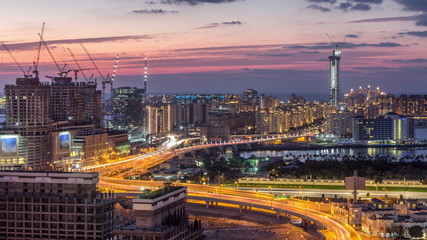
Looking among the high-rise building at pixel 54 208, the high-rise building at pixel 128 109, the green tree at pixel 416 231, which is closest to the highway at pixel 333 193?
the green tree at pixel 416 231

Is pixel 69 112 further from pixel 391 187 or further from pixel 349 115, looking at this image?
pixel 349 115

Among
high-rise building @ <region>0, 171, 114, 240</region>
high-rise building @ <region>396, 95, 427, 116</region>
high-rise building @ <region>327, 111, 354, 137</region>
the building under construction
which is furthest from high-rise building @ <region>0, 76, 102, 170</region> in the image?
high-rise building @ <region>396, 95, 427, 116</region>

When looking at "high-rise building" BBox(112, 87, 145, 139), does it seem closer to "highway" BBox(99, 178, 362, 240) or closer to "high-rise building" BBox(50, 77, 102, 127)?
"high-rise building" BBox(50, 77, 102, 127)

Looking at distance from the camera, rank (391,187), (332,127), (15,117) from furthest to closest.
Result: (332,127)
(15,117)
(391,187)

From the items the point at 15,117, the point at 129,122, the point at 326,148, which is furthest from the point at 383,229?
the point at 129,122

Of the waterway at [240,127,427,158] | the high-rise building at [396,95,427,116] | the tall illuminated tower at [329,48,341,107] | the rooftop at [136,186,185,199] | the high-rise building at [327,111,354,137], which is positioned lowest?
the waterway at [240,127,427,158]

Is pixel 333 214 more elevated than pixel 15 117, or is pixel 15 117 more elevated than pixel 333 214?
pixel 15 117

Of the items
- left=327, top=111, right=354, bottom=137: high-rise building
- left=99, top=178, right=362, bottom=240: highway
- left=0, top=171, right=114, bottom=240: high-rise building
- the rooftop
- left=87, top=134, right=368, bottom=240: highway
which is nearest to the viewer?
the rooftop
